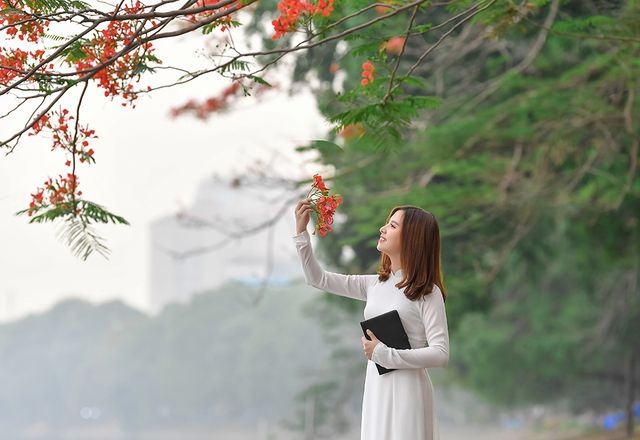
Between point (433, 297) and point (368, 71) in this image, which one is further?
point (368, 71)

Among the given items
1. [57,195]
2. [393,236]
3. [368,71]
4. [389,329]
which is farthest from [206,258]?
[389,329]

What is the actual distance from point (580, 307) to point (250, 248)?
42955mm

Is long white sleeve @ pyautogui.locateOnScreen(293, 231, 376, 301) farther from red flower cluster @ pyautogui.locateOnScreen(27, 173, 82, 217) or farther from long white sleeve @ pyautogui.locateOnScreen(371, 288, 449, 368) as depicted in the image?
red flower cluster @ pyautogui.locateOnScreen(27, 173, 82, 217)

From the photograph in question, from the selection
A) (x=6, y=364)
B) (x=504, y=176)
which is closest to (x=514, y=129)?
(x=504, y=176)

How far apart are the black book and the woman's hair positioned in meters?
0.08

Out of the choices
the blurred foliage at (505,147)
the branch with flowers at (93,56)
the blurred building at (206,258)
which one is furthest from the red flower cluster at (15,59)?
the blurred building at (206,258)

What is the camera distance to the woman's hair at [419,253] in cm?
337

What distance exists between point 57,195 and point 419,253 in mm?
1050

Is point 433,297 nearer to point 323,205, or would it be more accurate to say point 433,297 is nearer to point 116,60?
point 323,205

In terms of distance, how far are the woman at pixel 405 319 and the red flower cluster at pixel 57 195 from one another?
26.6 inches

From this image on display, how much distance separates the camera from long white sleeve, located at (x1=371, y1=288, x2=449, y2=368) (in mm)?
3258

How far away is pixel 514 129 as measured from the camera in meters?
8.28

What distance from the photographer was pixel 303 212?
329cm

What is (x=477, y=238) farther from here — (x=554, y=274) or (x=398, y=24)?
(x=554, y=274)
